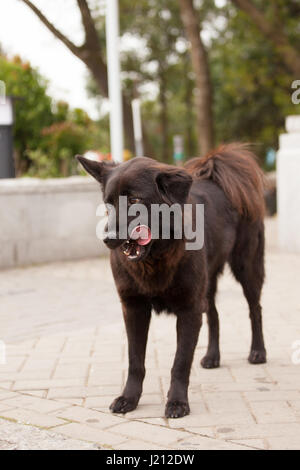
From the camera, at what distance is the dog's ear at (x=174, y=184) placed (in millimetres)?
3582

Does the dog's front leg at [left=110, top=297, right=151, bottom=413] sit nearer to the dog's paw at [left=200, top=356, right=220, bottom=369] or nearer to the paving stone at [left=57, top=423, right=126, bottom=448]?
the paving stone at [left=57, top=423, right=126, bottom=448]

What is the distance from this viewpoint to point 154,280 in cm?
387

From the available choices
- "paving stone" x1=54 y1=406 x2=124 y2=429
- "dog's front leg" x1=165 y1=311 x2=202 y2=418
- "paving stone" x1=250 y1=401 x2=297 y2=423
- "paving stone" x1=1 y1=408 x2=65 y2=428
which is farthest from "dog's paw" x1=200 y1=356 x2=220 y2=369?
"paving stone" x1=1 y1=408 x2=65 y2=428

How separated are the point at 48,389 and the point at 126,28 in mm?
28025

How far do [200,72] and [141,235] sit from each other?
1475 cm

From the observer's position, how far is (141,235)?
11.7ft

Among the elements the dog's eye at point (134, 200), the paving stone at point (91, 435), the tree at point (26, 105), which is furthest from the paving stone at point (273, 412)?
the tree at point (26, 105)

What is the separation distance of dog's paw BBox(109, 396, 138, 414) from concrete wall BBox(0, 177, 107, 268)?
262 inches

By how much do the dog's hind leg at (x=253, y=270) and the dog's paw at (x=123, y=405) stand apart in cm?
128

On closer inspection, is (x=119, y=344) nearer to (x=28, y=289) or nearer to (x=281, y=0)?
(x=28, y=289)

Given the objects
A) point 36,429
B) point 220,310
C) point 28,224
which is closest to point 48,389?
point 36,429

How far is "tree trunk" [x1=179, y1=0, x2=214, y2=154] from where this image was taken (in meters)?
17.2

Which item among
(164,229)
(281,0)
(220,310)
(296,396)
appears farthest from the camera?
(281,0)
